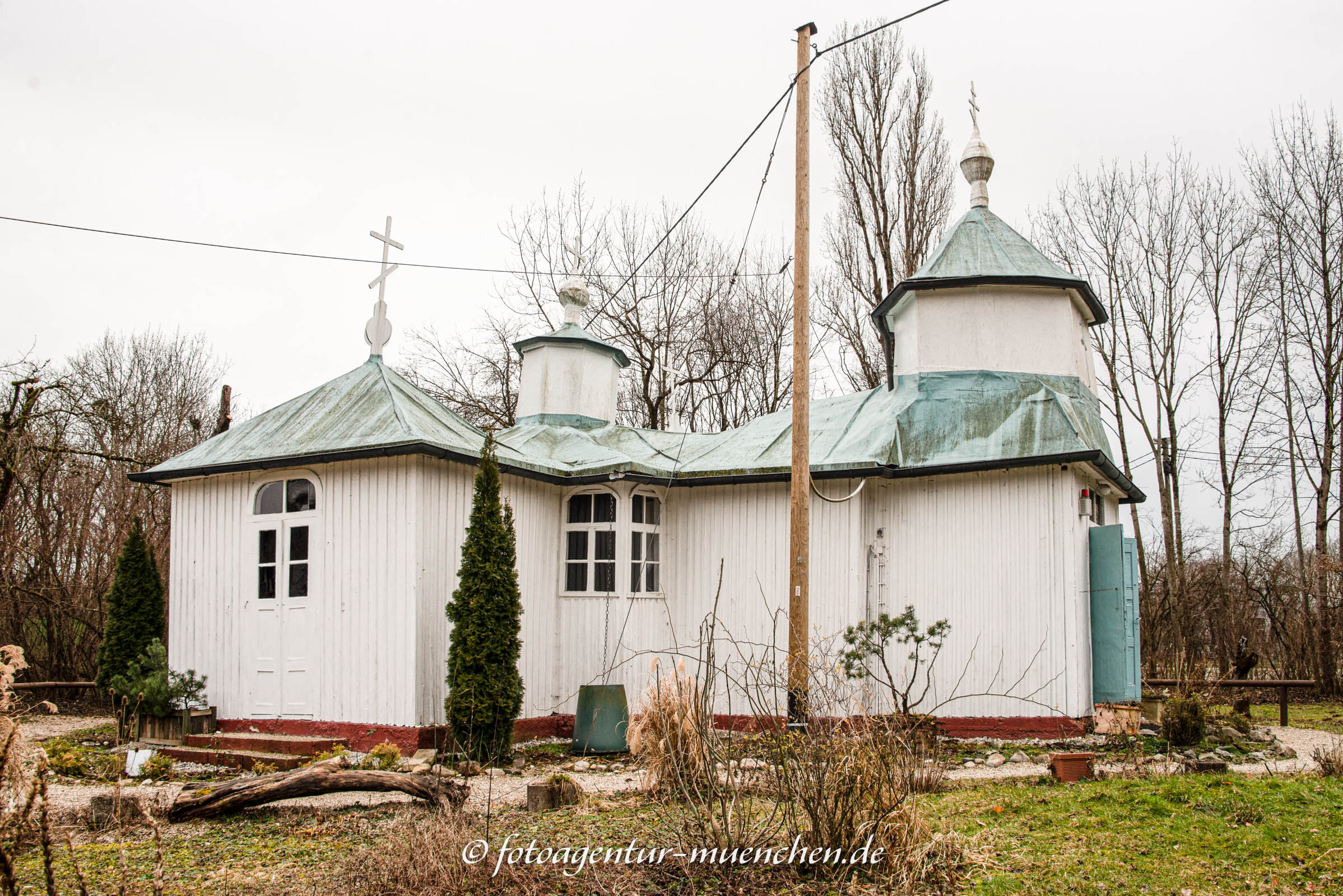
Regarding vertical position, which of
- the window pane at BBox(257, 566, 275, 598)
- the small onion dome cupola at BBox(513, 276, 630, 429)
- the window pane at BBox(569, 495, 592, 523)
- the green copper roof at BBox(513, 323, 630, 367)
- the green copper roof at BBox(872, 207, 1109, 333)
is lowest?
the window pane at BBox(257, 566, 275, 598)

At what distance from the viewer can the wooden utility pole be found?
9023mm

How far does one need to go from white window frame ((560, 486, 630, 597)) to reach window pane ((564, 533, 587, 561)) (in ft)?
0.10

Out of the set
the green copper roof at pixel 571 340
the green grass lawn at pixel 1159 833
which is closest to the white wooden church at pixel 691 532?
the green copper roof at pixel 571 340

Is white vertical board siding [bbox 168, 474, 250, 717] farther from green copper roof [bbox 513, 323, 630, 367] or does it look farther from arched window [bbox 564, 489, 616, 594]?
green copper roof [bbox 513, 323, 630, 367]

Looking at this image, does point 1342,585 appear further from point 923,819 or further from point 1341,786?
point 923,819

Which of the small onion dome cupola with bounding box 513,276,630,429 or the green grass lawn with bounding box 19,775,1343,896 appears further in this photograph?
the small onion dome cupola with bounding box 513,276,630,429

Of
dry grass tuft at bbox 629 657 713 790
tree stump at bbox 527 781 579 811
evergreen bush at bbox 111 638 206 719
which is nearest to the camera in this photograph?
dry grass tuft at bbox 629 657 713 790

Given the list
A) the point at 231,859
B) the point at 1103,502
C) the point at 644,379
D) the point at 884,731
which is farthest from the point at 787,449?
the point at 644,379

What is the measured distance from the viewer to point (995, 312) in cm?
1259

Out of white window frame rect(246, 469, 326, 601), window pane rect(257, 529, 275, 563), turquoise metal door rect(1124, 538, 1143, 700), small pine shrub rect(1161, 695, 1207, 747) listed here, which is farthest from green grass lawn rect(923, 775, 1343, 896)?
window pane rect(257, 529, 275, 563)

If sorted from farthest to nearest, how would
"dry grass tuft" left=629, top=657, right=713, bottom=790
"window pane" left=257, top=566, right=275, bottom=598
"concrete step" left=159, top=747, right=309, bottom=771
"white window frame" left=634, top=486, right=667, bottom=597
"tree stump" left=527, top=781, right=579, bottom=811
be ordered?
"white window frame" left=634, top=486, right=667, bottom=597, "window pane" left=257, top=566, right=275, bottom=598, "concrete step" left=159, top=747, right=309, bottom=771, "tree stump" left=527, top=781, right=579, bottom=811, "dry grass tuft" left=629, top=657, right=713, bottom=790

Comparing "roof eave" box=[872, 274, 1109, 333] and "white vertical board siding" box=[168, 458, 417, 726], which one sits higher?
"roof eave" box=[872, 274, 1109, 333]

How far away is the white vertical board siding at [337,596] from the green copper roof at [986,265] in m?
7.19

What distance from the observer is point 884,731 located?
19.3ft
